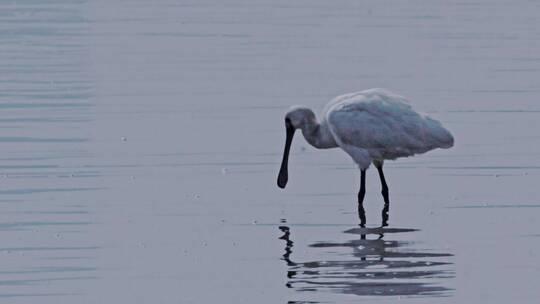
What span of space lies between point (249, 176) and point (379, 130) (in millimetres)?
1644

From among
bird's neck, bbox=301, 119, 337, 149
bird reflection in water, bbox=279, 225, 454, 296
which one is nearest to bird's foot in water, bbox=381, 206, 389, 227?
bird reflection in water, bbox=279, 225, 454, 296

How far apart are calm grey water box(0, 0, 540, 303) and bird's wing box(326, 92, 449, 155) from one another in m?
0.45

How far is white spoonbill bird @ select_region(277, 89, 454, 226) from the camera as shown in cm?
1368

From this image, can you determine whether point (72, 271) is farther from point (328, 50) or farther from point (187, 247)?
point (328, 50)

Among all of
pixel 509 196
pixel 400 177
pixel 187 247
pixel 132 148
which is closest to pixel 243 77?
pixel 132 148

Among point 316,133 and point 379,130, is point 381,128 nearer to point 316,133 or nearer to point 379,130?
point 379,130

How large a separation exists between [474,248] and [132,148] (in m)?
5.79

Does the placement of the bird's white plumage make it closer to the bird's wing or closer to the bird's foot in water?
the bird's wing

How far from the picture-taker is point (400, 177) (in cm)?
1521

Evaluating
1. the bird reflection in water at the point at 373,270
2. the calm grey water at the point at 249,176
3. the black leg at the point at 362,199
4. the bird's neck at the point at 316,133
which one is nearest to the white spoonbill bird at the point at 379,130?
the black leg at the point at 362,199

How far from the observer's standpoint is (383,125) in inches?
543

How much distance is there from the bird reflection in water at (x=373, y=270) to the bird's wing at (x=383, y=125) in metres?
1.63

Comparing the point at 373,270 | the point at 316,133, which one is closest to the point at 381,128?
the point at 316,133

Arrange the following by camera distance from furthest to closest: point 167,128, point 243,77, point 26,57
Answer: point 26,57 < point 243,77 < point 167,128
